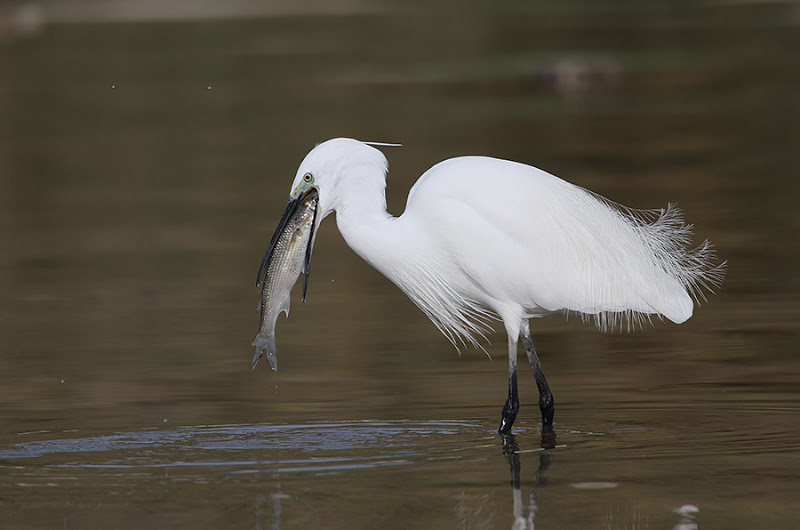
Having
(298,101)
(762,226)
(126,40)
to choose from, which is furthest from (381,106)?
(126,40)

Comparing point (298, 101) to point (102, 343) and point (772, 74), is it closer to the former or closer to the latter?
point (772, 74)

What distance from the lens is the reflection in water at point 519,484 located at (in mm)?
4723

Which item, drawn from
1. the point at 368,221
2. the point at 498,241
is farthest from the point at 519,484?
the point at 368,221

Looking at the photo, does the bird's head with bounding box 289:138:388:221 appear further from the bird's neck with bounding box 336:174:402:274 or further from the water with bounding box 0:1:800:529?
the water with bounding box 0:1:800:529

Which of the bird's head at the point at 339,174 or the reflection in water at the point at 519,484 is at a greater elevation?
the bird's head at the point at 339,174

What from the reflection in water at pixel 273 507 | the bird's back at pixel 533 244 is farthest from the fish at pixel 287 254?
the reflection in water at pixel 273 507

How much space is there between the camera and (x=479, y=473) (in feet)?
17.5

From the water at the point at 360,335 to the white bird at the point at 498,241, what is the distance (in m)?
0.42

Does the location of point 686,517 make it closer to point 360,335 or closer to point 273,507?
point 273,507

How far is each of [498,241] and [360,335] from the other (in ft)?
6.42

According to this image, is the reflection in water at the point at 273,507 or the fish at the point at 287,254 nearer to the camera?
the reflection in water at the point at 273,507

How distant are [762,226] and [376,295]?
9.70 ft

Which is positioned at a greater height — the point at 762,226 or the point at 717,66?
the point at 717,66

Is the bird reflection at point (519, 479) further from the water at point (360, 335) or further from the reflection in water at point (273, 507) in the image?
the reflection in water at point (273, 507)
